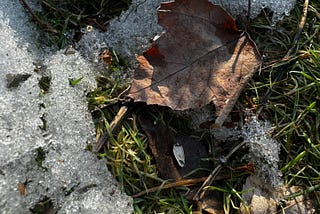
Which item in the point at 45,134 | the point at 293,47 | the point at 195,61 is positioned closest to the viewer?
the point at 45,134

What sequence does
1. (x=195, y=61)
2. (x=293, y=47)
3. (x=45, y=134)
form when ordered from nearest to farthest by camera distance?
1. (x=45, y=134)
2. (x=195, y=61)
3. (x=293, y=47)

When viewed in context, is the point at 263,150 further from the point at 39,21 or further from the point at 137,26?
the point at 39,21

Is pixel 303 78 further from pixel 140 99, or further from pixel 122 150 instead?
pixel 122 150

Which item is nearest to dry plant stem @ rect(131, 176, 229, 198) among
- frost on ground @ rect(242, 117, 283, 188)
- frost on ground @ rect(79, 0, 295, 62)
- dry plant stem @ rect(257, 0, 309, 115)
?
frost on ground @ rect(242, 117, 283, 188)

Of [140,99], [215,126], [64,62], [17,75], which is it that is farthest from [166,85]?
[17,75]

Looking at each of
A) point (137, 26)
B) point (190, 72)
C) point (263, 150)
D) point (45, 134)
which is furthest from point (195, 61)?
point (45, 134)

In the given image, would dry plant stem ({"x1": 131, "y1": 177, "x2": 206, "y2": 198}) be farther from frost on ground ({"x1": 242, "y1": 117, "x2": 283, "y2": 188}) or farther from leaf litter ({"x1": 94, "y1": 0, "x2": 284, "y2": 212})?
frost on ground ({"x1": 242, "y1": 117, "x2": 283, "y2": 188})
